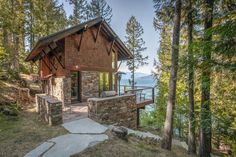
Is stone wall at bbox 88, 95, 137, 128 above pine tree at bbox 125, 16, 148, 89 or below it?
below

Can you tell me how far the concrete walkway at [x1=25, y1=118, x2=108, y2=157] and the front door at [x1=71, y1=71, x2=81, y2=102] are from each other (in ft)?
16.9

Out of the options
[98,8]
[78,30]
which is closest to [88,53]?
[78,30]

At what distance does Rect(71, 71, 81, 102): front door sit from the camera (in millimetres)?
13922

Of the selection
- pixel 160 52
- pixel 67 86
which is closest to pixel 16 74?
pixel 67 86

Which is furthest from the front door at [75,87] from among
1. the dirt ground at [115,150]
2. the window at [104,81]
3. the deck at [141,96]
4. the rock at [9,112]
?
the dirt ground at [115,150]

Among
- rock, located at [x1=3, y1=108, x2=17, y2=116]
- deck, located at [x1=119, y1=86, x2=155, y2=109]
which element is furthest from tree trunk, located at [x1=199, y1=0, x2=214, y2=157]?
rock, located at [x1=3, y1=108, x2=17, y2=116]

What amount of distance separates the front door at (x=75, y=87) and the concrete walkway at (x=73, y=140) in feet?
16.9

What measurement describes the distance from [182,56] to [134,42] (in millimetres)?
24317

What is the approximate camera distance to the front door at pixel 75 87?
13.9 metres

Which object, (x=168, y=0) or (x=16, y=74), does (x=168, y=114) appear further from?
(x=16, y=74)

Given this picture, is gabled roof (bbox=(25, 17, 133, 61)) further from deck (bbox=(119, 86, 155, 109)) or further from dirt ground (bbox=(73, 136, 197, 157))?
dirt ground (bbox=(73, 136, 197, 157))

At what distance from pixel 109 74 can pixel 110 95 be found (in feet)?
17.7

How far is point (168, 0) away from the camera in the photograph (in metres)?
8.71

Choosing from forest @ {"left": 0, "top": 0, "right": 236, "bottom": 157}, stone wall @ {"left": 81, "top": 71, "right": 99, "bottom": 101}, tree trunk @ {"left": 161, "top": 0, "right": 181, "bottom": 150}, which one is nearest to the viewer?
forest @ {"left": 0, "top": 0, "right": 236, "bottom": 157}
